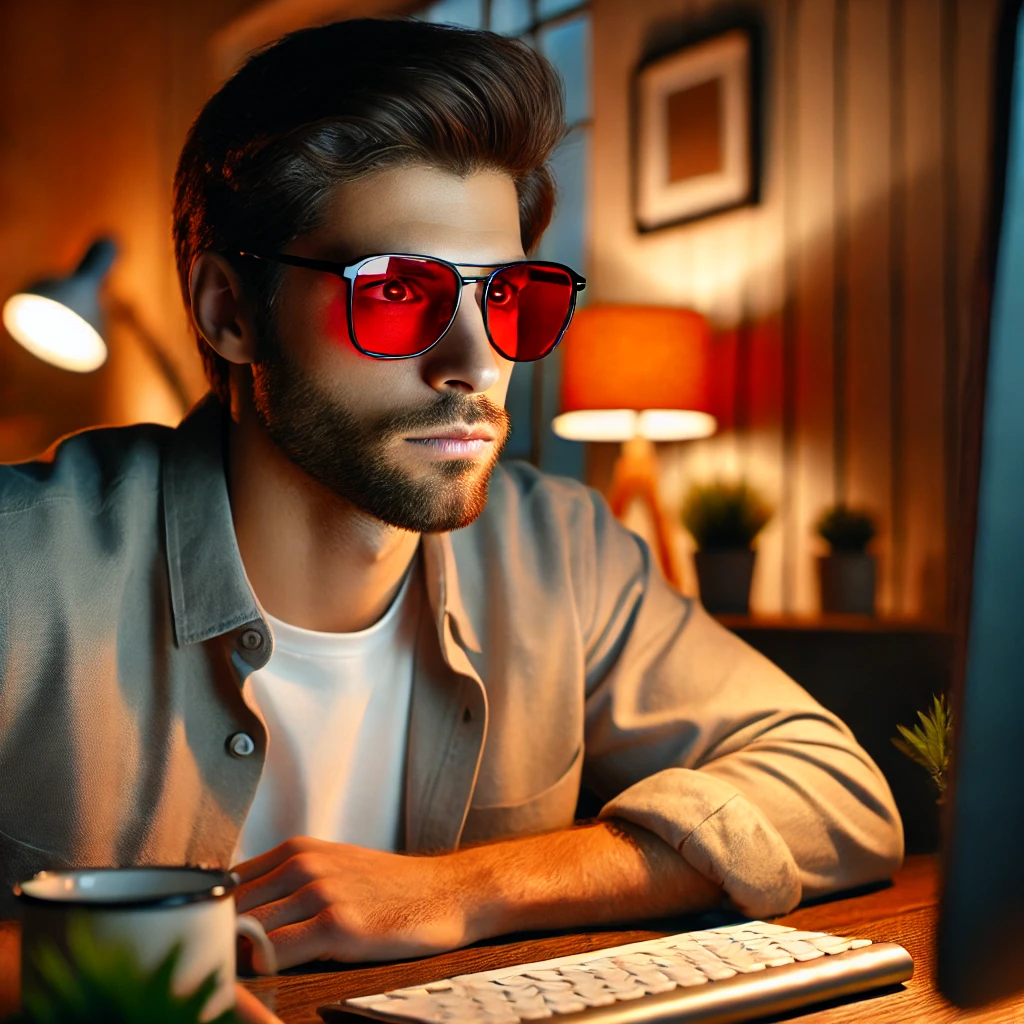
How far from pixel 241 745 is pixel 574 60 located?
2.08 m

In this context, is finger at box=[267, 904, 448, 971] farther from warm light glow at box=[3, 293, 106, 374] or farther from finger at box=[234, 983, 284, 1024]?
warm light glow at box=[3, 293, 106, 374]

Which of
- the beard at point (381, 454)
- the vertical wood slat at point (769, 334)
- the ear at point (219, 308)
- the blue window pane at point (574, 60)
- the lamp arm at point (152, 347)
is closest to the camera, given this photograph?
the beard at point (381, 454)

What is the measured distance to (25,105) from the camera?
455 centimetres

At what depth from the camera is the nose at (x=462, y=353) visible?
1.16m

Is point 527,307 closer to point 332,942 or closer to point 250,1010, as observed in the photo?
point 332,942

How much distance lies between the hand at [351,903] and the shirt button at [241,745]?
235 mm

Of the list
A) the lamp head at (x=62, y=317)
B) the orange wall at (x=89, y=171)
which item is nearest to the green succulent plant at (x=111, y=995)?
the lamp head at (x=62, y=317)

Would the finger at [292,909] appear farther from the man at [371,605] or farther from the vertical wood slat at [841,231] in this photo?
the vertical wood slat at [841,231]

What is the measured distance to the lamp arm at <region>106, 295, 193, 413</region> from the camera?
3.60 m

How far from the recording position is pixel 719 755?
47.7 inches

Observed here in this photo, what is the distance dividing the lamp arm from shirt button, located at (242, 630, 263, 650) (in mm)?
2632

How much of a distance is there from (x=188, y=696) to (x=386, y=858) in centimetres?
34

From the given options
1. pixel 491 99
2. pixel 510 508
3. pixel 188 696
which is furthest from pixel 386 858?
pixel 491 99

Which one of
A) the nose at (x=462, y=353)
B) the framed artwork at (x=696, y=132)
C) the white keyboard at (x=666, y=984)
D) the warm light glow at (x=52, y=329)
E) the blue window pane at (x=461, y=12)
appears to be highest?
the blue window pane at (x=461, y=12)
